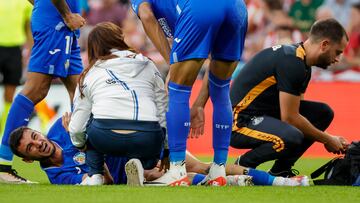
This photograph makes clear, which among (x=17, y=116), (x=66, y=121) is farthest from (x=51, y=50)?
(x=66, y=121)

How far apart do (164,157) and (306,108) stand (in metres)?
1.72

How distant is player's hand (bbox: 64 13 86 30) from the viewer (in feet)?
30.7

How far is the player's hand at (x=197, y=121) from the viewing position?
26.5 feet

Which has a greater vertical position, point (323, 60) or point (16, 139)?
point (323, 60)

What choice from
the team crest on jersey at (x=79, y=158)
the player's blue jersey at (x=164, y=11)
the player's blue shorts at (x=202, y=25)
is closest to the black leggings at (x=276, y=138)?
the player's blue shorts at (x=202, y=25)

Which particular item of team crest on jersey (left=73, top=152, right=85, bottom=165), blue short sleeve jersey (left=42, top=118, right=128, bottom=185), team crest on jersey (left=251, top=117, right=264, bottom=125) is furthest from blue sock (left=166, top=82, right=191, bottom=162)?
team crest on jersey (left=251, top=117, right=264, bottom=125)

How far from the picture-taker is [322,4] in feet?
60.4

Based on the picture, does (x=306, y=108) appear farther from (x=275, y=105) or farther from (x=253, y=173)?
(x=253, y=173)

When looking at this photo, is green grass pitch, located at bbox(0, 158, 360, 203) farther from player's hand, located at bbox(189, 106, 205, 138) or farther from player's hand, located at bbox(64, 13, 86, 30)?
player's hand, located at bbox(64, 13, 86, 30)

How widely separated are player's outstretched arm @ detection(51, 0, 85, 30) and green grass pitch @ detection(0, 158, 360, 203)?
6.12 feet

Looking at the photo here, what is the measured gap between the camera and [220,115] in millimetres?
8109

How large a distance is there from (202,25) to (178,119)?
74 cm

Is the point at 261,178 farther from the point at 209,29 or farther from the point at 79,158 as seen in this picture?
the point at 79,158

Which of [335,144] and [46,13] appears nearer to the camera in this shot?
[335,144]
